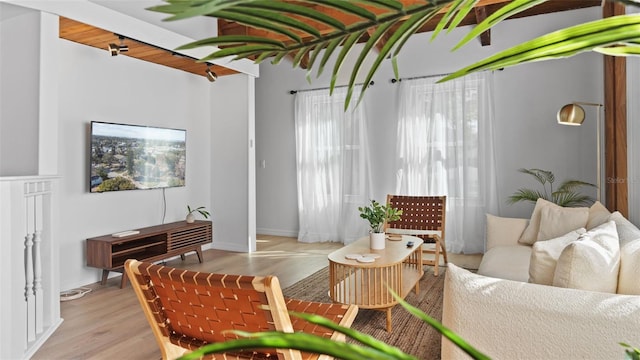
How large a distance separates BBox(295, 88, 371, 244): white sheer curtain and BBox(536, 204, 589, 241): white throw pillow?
121 inches

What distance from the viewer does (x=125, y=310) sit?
3590 millimetres

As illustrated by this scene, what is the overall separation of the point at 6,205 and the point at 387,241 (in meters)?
2.99

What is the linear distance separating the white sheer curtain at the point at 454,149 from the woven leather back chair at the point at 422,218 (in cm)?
86

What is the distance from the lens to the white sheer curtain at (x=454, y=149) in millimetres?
5645

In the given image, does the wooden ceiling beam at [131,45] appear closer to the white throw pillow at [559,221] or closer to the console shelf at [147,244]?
the console shelf at [147,244]

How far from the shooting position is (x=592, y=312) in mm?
1377

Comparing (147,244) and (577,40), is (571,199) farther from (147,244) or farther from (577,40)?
(577,40)

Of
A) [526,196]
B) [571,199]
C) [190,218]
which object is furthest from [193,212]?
[571,199]

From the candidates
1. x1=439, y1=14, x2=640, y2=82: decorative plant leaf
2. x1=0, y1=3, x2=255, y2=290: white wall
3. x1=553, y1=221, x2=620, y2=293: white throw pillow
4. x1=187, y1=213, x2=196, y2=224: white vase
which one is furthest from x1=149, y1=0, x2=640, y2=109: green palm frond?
x1=187, y1=213, x2=196, y2=224: white vase

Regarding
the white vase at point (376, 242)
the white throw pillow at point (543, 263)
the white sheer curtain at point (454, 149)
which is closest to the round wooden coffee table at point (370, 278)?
the white vase at point (376, 242)

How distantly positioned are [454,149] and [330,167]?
1.93 metres

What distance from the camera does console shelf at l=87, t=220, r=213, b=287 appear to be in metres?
4.21

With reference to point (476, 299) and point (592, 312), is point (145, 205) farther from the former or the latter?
point (592, 312)

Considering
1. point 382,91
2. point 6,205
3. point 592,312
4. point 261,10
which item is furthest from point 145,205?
point 261,10
